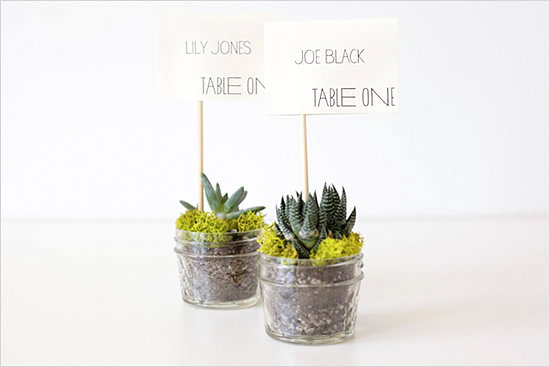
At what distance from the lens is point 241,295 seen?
4.90 feet

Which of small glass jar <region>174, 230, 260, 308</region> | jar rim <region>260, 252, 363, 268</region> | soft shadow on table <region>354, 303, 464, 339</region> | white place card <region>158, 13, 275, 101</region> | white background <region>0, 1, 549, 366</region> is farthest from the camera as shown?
white background <region>0, 1, 549, 366</region>

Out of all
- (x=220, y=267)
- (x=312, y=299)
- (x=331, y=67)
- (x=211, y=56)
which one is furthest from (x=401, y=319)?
(x=211, y=56)

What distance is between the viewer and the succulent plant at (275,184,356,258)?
4.12 ft

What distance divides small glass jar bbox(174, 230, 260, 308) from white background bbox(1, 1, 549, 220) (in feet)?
3.94

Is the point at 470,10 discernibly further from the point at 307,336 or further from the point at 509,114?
the point at 307,336

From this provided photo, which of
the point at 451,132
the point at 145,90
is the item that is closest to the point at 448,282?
the point at 451,132

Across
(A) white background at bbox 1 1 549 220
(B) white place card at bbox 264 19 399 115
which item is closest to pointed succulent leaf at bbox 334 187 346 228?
(B) white place card at bbox 264 19 399 115

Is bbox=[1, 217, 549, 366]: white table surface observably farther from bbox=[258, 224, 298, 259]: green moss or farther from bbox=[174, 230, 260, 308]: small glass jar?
bbox=[258, 224, 298, 259]: green moss

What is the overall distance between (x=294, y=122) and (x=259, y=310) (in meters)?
1.27

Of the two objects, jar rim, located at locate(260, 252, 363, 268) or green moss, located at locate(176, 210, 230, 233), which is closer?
jar rim, located at locate(260, 252, 363, 268)

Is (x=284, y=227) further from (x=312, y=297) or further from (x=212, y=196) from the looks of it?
(x=212, y=196)

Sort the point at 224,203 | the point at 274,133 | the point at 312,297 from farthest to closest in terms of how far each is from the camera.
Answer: the point at 274,133
the point at 224,203
the point at 312,297

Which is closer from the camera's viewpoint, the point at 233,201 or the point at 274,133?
the point at 233,201

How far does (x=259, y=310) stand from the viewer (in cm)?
149
